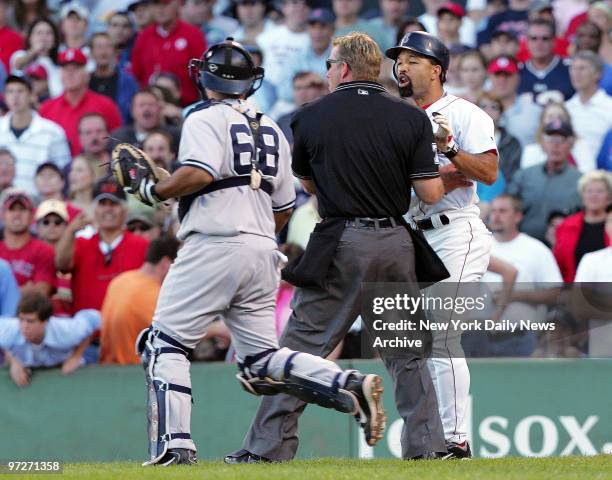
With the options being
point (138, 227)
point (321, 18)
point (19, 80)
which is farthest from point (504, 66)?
point (19, 80)

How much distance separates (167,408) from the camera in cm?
709

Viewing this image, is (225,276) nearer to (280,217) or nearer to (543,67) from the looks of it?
(280,217)

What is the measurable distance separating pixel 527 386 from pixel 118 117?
241 inches

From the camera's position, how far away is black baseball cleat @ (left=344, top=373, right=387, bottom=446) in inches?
273

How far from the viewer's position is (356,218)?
736 cm

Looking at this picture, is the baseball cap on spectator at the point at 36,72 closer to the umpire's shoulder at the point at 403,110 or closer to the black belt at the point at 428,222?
the black belt at the point at 428,222

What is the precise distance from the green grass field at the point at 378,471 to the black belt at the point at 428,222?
1.34 metres

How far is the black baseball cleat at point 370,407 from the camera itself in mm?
6926

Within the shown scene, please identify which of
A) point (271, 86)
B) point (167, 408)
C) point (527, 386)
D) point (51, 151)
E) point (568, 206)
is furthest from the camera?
point (271, 86)

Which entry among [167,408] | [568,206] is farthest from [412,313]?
[568,206]

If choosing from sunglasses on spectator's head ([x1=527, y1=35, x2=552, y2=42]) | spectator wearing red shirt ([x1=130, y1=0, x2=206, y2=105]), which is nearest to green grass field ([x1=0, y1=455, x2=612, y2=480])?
sunglasses on spectator's head ([x1=527, y1=35, x2=552, y2=42])

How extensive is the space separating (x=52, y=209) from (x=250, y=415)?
9.04 ft

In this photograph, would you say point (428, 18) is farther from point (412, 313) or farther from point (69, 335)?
point (412, 313)

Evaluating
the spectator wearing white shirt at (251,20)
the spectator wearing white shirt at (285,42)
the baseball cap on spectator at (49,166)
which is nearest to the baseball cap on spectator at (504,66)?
the spectator wearing white shirt at (285,42)
